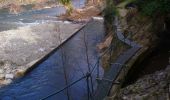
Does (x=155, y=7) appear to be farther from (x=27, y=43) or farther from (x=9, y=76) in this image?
(x=27, y=43)

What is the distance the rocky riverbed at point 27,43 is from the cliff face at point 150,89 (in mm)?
10886

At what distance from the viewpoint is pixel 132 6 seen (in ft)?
75.7

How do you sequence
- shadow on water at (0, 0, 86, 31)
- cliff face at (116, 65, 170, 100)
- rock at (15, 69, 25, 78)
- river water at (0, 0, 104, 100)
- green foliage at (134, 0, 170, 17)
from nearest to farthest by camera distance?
cliff face at (116, 65, 170, 100)
green foliage at (134, 0, 170, 17)
river water at (0, 0, 104, 100)
rock at (15, 69, 25, 78)
shadow on water at (0, 0, 86, 31)

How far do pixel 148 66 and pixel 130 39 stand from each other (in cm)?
323

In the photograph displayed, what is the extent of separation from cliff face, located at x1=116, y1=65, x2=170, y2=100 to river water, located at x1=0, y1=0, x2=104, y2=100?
503 centimetres

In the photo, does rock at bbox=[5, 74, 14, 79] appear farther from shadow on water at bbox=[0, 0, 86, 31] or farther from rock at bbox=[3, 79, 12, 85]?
shadow on water at bbox=[0, 0, 86, 31]

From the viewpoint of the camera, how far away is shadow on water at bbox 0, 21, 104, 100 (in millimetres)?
17953

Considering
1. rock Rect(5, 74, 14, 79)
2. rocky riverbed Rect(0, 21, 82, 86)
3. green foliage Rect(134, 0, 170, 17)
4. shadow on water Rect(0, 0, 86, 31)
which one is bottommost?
rock Rect(5, 74, 14, 79)

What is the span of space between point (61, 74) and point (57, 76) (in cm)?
29

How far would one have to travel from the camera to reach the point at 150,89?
10.2 meters

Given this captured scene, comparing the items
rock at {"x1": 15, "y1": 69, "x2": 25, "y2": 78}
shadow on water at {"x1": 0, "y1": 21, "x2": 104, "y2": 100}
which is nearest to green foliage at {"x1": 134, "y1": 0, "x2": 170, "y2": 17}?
shadow on water at {"x1": 0, "y1": 21, "x2": 104, "y2": 100}

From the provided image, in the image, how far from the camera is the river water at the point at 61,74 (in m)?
17.9

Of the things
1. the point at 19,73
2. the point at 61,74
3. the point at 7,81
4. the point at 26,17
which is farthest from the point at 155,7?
the point at 26,17

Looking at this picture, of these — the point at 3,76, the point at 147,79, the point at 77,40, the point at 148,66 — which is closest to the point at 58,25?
the point at 77,40
